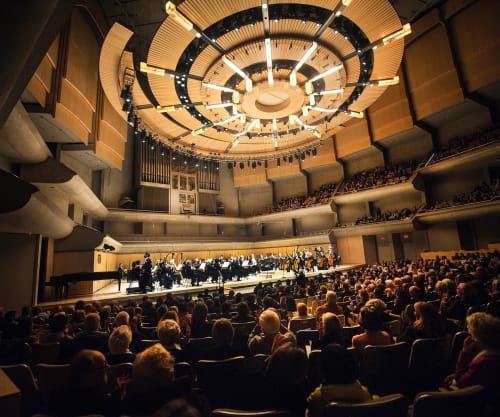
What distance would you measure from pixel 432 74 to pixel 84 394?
57.4 ft

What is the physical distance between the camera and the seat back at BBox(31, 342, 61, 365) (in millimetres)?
3005

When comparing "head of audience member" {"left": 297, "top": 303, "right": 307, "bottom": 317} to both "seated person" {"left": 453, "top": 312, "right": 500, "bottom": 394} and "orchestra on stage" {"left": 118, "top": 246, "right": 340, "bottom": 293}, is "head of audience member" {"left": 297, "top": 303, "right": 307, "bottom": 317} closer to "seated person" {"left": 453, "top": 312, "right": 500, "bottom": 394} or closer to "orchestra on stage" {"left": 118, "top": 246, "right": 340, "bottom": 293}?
"seated person" {"left": 453, "top": 312, "right": 500, "bottom": 394}

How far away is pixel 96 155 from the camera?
1193 centimetres

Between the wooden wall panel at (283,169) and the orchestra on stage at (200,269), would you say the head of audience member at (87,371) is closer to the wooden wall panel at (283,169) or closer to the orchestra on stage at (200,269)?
the orchestra on stage at (200,269)

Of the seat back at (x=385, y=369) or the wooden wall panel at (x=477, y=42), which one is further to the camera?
the wooden wall panel at (x=477, y=42)

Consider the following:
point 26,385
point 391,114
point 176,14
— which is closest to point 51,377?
point 26,385

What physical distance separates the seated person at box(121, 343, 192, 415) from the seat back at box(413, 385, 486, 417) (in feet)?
3.96

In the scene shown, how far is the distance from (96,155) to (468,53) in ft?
56.1

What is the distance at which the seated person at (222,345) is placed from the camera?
2352mm

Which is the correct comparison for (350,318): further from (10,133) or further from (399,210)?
(399,210)

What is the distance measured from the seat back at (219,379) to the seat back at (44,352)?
6.48 feet

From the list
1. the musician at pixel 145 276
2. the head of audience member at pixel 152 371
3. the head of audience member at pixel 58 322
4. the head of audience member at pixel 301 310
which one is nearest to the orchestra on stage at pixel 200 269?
the musician at pixel 145 276

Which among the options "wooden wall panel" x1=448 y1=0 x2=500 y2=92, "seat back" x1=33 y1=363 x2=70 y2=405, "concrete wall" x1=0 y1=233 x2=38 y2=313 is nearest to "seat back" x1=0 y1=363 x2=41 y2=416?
"seat back" x1=33 y1=363 x2=70 y2=405

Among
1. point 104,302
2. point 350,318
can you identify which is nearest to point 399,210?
point 350,318
